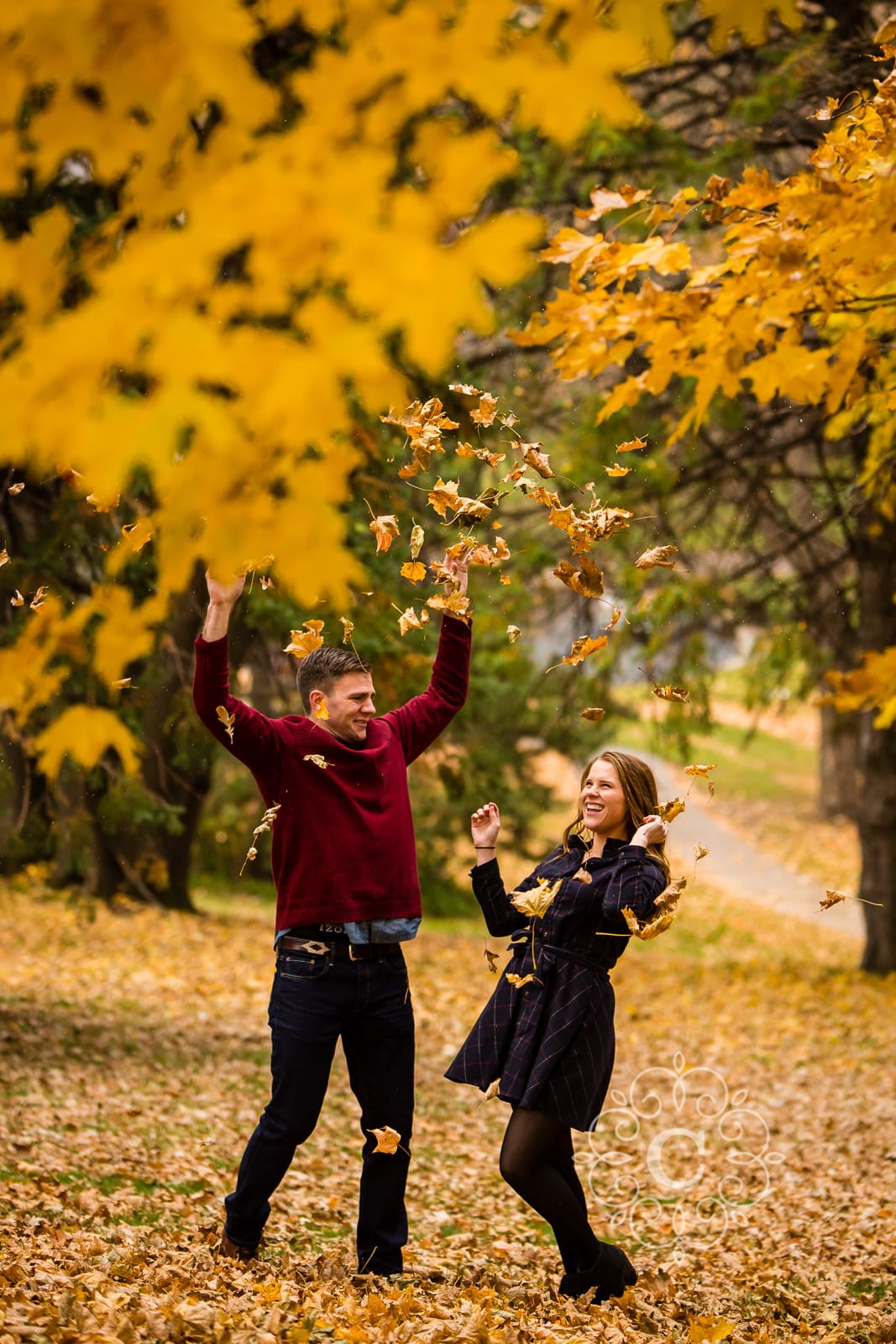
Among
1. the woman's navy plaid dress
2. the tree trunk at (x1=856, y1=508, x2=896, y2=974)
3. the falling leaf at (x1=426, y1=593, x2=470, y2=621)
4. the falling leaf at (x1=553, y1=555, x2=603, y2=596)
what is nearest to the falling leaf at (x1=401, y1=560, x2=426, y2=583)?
the falling leaf at (x1=426, y1=593, x2=470, y2=621)

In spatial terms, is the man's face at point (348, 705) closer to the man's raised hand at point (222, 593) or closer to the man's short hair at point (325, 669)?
the man's short hair at point (325, 669)

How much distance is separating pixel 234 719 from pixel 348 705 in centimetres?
36

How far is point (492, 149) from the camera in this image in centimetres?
205

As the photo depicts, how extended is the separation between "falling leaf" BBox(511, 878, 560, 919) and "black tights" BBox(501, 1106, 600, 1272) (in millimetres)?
557

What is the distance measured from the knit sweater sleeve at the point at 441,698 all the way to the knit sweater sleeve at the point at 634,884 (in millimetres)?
702

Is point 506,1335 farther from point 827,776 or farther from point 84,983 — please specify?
point 827,776

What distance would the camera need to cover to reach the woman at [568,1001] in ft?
12.1

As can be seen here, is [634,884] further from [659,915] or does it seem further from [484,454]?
[484,454]

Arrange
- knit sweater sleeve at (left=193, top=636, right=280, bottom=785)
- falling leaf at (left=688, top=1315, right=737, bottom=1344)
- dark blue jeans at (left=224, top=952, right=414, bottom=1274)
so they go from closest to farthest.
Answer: knit sweater sleeve at (left=193, top=636, right=280, bottom=785) < falling leaf at (left=688, top=1315, right=737, bottom=1344) < dark blue jeans at (left=224, top=952, right=414, bottom=1274)

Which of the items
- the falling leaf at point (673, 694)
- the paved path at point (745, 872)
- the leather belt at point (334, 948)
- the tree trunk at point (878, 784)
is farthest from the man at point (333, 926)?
the paved path at point (745, 872)

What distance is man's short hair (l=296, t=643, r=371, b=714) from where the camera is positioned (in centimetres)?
374

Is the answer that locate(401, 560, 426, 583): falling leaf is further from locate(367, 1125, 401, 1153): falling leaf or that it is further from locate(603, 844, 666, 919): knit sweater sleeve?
locate(367, 1125, 401, 1153): falling leaf

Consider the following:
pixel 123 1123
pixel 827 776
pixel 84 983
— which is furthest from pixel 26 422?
pixel 827 776

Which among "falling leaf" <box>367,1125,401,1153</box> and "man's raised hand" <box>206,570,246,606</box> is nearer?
"man's raised hand" <box>206,570,246,606</box>
